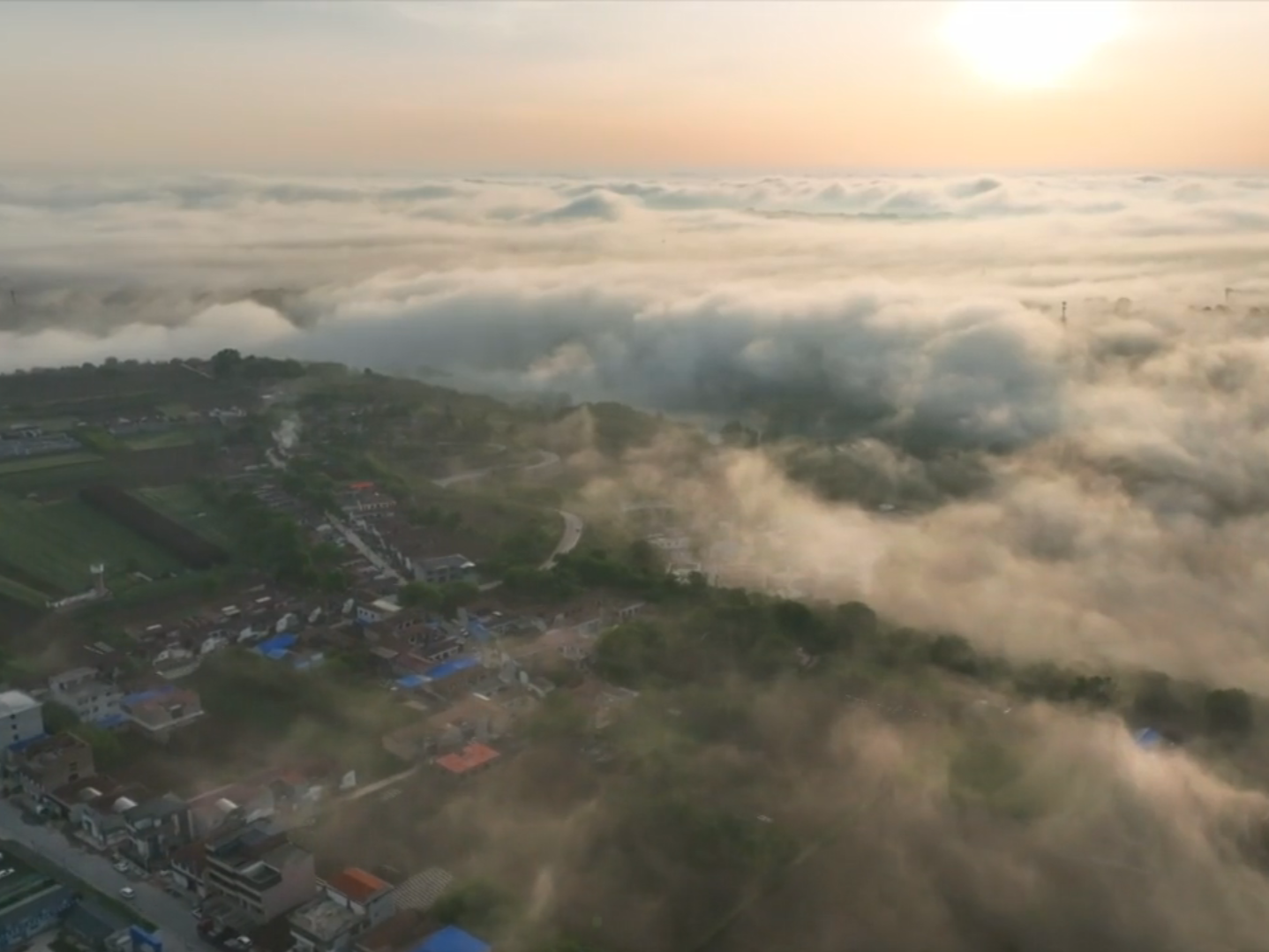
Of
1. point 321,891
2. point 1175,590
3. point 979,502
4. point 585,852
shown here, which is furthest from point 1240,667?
point 321,891

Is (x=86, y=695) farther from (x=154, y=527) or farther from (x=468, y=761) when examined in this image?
(x=154, y=527)

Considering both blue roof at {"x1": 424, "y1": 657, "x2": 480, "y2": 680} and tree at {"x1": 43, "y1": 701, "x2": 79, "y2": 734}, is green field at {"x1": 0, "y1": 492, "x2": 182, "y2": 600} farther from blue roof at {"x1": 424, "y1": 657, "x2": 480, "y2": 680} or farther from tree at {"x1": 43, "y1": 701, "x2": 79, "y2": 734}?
blue roof at {"x1": 424, "y1": 657, "x2": 480, "y2": 680}

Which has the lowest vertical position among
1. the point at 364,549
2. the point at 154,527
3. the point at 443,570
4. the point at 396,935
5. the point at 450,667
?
the point at 364,549

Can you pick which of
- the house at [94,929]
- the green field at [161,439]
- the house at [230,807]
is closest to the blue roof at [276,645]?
the house at [230,807]

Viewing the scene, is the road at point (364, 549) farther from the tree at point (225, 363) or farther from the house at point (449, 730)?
the tree at point (225, 363)

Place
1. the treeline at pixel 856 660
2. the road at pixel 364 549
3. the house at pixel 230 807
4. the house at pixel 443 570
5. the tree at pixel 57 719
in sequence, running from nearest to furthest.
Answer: the house at pixel 230 807
the treeline at pixel 856 660
the tree at pixel 57 719
the house at pixel 443 570
the road at pixel 364 549

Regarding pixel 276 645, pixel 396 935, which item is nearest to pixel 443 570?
pixel 276 645
